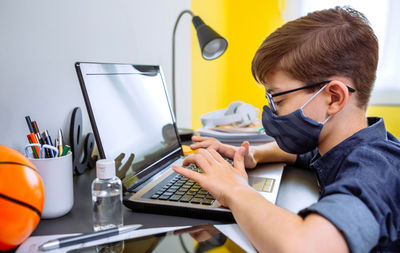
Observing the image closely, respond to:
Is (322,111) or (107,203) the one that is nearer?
(107,203)

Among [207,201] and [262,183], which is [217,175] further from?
[262,183]

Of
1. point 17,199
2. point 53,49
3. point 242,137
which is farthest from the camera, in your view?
point 242,137

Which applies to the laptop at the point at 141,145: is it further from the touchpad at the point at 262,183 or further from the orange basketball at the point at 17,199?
the orange basketball at the point at 17,199

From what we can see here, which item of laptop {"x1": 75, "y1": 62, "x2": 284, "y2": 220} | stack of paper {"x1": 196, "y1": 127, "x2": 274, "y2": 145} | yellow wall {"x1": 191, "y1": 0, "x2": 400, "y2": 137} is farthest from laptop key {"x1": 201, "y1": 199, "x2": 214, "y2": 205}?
yellow wall {"x1": 191, "y1": 0, "x2": 400, "y2": 137}

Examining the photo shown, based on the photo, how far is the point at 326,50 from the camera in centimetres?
62

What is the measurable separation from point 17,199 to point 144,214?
210 millimetres

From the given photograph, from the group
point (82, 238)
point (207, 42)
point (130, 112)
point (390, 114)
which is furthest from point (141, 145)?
point (390, 114)

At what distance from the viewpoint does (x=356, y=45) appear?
0.62 m

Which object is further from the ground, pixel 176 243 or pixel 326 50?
pixel 326 50

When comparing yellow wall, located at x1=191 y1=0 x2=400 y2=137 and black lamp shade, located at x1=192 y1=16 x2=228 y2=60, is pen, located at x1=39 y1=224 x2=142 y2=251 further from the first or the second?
yellow wall, located at x1=191 y1=0 x2=400 y2=137

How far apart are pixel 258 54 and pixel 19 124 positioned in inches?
22.1

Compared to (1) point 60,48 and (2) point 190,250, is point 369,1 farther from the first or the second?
(2) point 190,250

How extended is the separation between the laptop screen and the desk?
12 cm

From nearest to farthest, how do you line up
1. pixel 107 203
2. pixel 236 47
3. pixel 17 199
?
pixel 17 199
pixel 107 203
pixel 236 47
